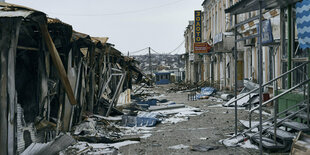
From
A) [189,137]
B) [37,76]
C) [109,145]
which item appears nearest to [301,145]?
[189,137]

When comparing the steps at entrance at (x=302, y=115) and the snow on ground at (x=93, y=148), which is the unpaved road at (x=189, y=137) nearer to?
the snow on ground at (x=93, y=148)

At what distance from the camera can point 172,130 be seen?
1073 cm

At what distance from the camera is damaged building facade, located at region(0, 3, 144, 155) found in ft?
19.4

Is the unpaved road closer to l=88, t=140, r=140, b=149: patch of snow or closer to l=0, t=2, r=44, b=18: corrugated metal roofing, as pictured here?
l=88, t=140, r=140, b=149: patch of snow

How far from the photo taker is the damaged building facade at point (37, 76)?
233 inches

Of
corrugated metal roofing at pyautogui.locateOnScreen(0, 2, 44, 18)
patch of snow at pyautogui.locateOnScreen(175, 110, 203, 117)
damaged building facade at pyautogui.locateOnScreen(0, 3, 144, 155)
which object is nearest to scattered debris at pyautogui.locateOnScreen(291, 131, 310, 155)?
damaged building facade at pyautogui.locateOnScreen(0, 3, 144, 155)

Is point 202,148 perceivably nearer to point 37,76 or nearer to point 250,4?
Result: point 250,4

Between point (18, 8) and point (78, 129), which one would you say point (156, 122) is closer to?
point (78, 129)

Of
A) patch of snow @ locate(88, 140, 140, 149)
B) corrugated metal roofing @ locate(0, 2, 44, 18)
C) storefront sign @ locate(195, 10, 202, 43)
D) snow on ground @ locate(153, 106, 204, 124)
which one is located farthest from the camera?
storefront sign @ locate(195, 10, 202, 43)

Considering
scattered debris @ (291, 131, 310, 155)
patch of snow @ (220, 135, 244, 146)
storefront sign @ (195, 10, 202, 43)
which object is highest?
storefront sign @ (195, 10, 202, 43)

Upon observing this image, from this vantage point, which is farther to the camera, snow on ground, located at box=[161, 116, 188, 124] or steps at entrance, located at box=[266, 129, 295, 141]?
snow on ground, located at box=[161, 116, 188, 124]

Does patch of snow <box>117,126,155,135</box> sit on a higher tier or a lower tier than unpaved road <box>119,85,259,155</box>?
lower

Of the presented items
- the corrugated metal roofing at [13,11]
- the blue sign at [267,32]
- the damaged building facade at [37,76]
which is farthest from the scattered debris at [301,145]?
the blue sign at [267,32]

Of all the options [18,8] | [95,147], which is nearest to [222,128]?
[95,147]
